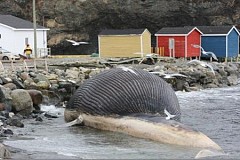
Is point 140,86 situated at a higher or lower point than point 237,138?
higher

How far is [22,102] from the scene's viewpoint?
15703 mm

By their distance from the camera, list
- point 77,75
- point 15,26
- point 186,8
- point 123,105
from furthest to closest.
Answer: point 186,8
point 15,26
point 77,75
point 123,105

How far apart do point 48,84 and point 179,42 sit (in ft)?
77.8

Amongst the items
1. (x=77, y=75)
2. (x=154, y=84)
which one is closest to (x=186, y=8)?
(x=77, y=75)

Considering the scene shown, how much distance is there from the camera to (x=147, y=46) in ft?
139

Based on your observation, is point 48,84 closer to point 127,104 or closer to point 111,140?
point 127,104

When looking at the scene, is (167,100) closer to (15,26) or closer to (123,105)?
(123,105)

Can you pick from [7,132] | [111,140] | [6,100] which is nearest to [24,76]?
[6,100]

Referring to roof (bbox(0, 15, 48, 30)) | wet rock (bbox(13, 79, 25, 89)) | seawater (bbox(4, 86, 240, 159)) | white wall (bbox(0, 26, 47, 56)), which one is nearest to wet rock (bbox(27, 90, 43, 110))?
seawater (bbox(4, 86, 240, 159))

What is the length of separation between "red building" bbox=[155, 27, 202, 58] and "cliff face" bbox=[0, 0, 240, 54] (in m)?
12.2

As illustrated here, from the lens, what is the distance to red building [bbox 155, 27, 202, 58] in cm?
4194

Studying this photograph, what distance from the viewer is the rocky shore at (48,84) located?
50.7 ft

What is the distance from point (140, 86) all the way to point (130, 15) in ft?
145

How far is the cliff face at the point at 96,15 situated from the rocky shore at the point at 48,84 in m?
22.3
